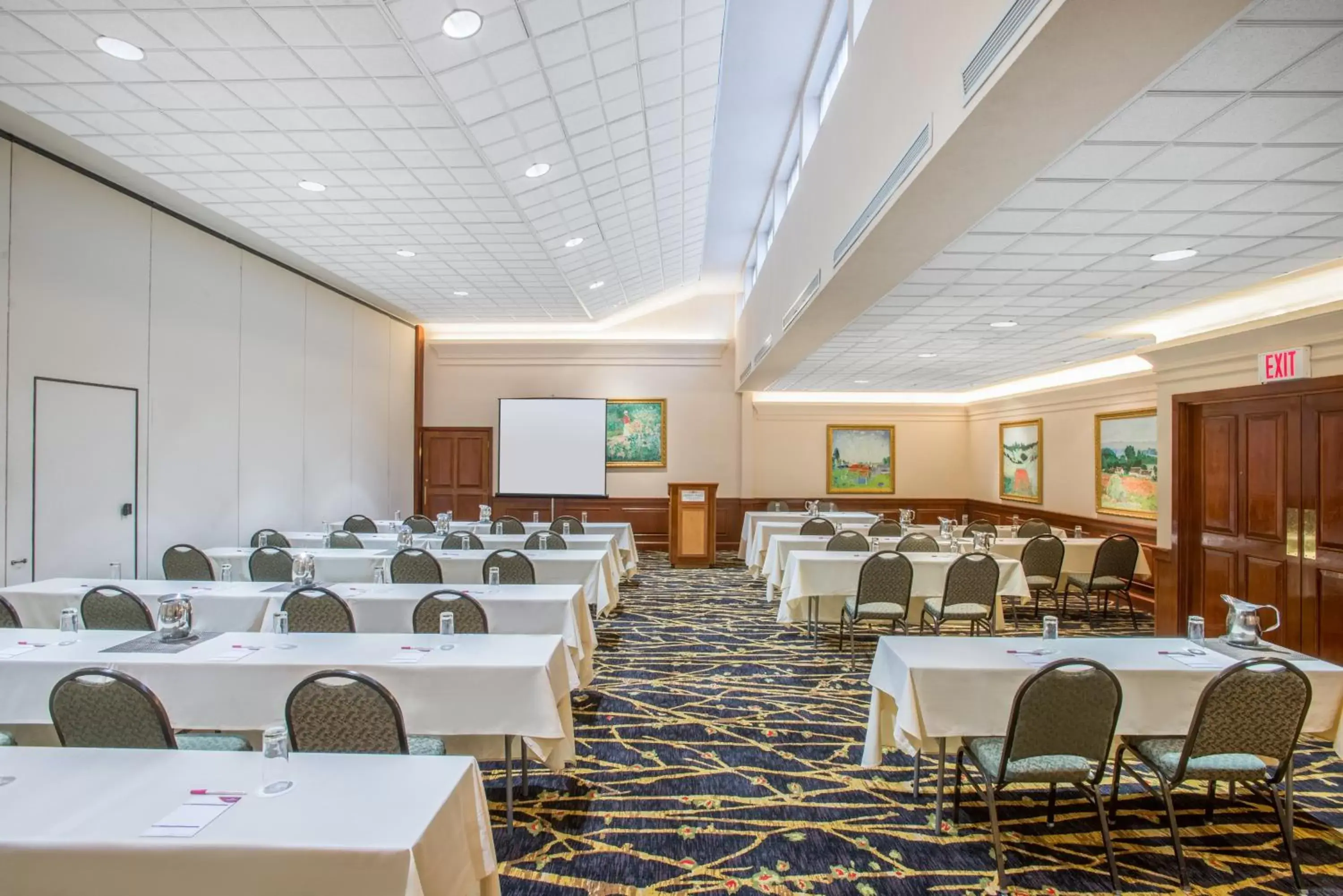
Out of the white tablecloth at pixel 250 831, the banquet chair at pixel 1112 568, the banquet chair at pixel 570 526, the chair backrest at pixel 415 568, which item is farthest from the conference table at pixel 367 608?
the banquet chair at pixel 1112 568

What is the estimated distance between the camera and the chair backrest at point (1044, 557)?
7797mm

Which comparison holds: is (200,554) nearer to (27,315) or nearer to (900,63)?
(27,315)

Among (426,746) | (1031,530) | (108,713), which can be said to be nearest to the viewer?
(108,713)

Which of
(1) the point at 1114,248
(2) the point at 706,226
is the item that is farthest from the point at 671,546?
(1) the point at 1114,248

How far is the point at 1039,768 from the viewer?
9.93 feet

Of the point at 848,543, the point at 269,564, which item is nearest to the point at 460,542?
the point at 269,564

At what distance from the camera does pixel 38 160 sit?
18.9ft

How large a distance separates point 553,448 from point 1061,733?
37.2 feet

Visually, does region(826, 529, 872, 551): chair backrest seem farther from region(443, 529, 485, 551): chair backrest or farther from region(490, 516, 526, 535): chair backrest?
region(490, 516, 526, 535): chair backrest

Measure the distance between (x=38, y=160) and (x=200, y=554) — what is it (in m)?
3.58

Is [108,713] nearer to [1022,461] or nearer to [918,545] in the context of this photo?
[918,545]

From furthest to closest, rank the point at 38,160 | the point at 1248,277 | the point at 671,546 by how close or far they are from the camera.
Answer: the point at 671,546 < the point at 38,160 < the point at 1248,277

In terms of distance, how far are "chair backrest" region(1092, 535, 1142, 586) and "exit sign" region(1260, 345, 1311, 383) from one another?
2.34 metres

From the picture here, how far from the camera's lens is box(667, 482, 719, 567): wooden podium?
38.1 ft
